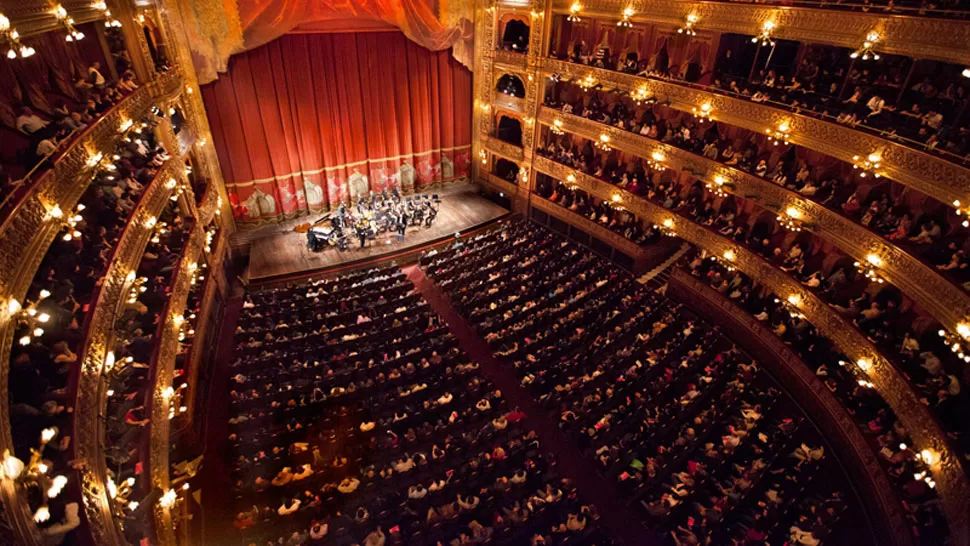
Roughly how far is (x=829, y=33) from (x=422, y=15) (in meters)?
14.3

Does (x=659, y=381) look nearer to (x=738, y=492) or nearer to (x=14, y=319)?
(x=738, y=492)

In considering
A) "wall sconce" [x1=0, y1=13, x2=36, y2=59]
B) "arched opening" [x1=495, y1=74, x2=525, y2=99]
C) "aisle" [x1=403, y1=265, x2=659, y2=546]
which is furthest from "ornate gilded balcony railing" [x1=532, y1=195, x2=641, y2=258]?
"wall sconce" [x1=0, y1=13, x2=36, y2=59]

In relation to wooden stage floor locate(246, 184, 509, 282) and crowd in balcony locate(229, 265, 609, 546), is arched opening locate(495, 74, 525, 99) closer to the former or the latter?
wooden stage floor locate(246, 184, 509, 282)

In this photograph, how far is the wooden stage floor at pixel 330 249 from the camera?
1867 centimetres

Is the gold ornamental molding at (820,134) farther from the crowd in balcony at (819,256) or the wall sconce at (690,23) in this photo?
the wall sconce at (690,23)

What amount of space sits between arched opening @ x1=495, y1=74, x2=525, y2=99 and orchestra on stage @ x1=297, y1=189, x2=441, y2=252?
18.6 feet

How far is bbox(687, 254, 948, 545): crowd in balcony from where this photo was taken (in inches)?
397

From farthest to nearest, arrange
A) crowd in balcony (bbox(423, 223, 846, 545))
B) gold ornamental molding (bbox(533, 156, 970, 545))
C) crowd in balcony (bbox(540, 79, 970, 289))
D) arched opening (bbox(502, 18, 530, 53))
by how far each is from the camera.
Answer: arched opening (bbox(502, 18, 530, 53)) → crowd in balcony (bbox(540, 79, 970, 289)) → crowd in balcony (bbox(423, 223, 846, 545)) → gold ornamental molding (bbox(533, 156, 970, 545))

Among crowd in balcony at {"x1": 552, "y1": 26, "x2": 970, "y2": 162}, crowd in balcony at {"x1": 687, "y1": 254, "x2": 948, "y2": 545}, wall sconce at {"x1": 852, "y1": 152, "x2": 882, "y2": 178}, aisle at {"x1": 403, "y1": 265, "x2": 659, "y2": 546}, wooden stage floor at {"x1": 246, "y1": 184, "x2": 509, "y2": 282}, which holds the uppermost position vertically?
crowd in balcony at {"x1": 552, "y1": 26, "x2": 970, "y2": 162}

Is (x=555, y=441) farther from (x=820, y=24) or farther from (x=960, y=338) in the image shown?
(x=820, y=24)

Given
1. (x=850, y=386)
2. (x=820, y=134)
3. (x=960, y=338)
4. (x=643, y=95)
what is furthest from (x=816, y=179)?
(x=960, y=338)

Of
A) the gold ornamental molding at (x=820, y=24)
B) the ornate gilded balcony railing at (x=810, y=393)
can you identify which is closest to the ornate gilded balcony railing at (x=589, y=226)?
the ornate gilded balcony railing at (x=810, y=393)

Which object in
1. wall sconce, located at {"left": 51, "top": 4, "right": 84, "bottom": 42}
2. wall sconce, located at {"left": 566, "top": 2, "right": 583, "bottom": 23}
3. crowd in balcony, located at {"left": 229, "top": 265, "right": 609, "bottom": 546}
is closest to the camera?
wall sconce, located at {"left": 51, "top": 4, "right": 84, "bottom": 42}

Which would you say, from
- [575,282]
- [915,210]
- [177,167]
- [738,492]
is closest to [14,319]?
[177,167]
